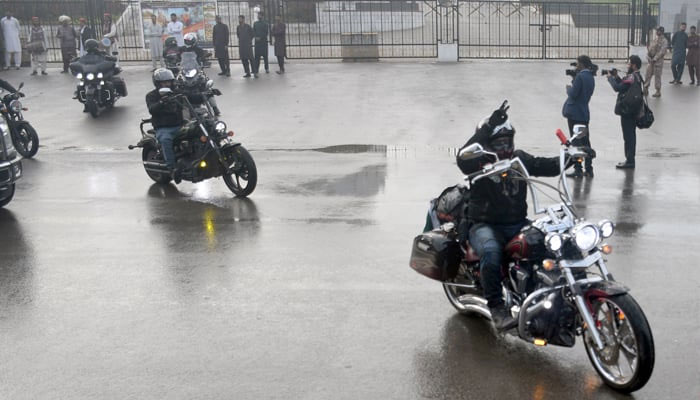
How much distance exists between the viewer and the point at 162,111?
1219cm

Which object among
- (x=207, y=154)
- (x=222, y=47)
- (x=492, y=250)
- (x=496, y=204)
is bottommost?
(x=207, y=154)

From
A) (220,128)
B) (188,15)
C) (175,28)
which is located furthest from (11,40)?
(220,128)

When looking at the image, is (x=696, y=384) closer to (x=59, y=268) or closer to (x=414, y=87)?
(x=59, y=268)

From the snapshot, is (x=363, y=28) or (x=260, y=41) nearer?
(x=260, y=41)

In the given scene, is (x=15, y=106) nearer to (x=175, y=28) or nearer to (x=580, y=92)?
(x=580, y=92)

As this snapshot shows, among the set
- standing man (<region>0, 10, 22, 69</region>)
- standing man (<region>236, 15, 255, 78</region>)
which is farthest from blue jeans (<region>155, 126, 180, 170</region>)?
standing man (<region>0, 10, 22, 69</region>)

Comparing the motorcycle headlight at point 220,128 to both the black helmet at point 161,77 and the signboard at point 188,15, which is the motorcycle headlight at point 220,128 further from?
the signboard at point 188,15

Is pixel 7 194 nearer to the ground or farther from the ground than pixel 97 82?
nearer to the ground

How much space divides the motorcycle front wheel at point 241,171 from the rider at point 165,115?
844 mm

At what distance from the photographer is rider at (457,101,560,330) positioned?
6117 mm

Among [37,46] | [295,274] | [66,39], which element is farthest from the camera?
[66,39]

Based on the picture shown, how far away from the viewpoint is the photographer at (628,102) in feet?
42.3

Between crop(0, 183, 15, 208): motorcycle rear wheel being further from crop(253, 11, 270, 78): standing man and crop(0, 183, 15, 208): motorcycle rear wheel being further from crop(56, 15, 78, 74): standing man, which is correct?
crop(56, 15, 78, 74): standing man

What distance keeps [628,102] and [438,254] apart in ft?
24.2
